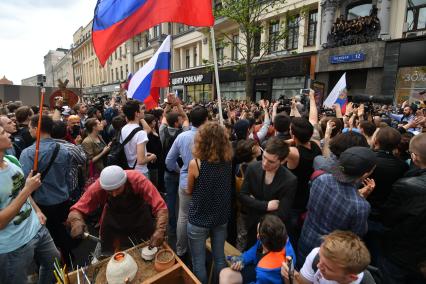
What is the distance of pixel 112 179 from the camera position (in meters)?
2.09

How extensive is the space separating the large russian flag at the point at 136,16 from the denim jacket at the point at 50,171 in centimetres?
145

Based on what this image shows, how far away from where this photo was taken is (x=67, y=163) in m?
3.01

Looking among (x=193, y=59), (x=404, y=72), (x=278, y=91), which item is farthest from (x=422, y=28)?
(x=193, y=59)

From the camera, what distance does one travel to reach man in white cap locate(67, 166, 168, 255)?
83.4 inches

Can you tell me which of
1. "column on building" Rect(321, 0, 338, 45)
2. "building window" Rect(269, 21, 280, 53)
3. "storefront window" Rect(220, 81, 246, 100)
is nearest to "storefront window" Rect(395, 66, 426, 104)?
"column on building" Rect(321, 0, 338, 45)

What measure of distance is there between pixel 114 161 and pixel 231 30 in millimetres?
20974

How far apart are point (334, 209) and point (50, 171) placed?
9.51ft

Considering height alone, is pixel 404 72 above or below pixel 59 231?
above

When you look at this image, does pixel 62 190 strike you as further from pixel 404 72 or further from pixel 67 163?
pixel 404 72

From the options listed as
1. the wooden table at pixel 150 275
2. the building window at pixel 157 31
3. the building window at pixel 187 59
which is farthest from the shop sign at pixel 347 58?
the building window at pixel 157 31

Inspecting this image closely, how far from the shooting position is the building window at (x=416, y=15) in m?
11.5

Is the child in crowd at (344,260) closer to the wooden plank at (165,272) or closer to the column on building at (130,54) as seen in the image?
the wooden plank at (165,272)

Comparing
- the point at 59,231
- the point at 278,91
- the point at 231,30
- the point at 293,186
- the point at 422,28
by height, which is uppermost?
the point at 231,30

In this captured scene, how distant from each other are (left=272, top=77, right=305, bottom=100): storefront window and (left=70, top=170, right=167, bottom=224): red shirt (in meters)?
15.8
